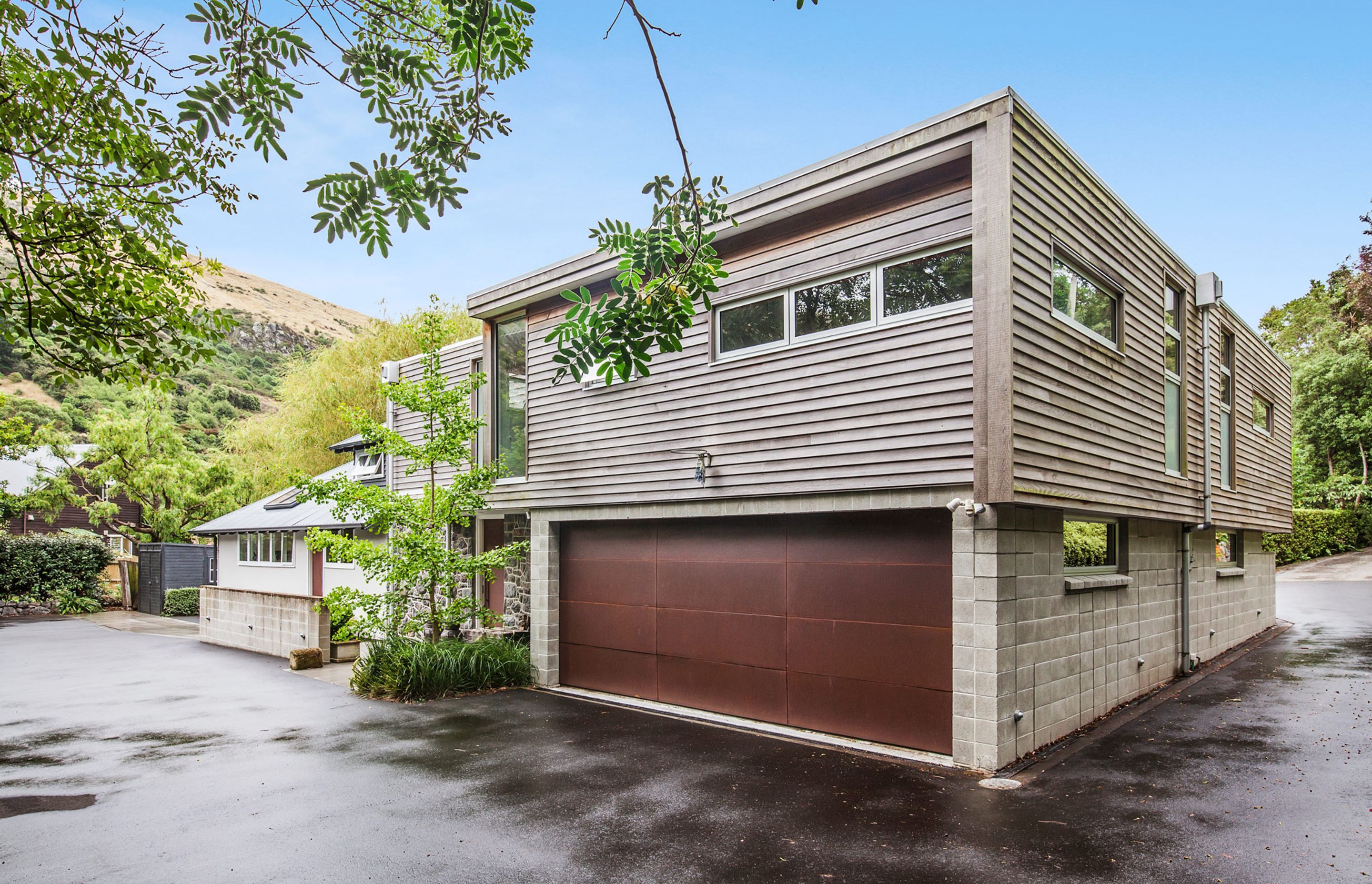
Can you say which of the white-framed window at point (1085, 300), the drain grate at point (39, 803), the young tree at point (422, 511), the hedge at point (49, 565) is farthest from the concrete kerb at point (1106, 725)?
the hedge at point (49, 565)

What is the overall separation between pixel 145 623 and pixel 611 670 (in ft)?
57.7

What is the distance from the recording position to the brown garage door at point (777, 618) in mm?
7551

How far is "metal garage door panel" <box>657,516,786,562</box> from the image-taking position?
888 cm

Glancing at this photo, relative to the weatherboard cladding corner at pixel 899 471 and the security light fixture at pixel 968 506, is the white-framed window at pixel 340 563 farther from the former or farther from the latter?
the security light fixture at pixel 968 506

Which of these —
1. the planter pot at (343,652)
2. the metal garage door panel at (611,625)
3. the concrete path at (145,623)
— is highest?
the metal garage door panel at (611,625)

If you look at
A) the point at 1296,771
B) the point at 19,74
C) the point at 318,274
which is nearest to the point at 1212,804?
Answer: the point at 1296,771

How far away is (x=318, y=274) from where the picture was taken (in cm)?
12431

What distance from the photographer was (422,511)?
11461mm

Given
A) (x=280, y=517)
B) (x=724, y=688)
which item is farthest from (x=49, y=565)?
(x=724, y=688)

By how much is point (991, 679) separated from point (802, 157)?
5255mm

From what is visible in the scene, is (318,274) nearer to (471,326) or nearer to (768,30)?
(471,326)

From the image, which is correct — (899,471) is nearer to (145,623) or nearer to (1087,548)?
(1087,548)

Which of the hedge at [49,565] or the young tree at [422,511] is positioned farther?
the hedge at [49,565]

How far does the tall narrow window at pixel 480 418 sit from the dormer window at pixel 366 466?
15.3 feet
